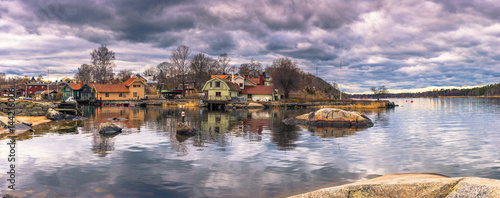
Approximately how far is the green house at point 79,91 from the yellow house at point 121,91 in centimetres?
337

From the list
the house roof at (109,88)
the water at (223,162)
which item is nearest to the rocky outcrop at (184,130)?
the water at (223,162)

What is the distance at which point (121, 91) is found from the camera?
9894 centimetres

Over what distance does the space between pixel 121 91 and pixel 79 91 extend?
1693cm

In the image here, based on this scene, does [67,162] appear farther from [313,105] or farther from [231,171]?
[313,105]

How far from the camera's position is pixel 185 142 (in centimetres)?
2258

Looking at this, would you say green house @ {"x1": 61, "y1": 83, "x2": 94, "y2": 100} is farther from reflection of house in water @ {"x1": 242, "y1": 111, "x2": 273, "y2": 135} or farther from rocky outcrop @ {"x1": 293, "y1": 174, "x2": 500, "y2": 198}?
rocky outcrop @ {"x1": 293, "y1": 174, "x2": 500, "y2": 198}

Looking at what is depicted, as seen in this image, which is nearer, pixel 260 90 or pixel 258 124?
pixel 258 124

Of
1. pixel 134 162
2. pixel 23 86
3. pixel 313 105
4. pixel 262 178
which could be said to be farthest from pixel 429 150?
pixel 23 86

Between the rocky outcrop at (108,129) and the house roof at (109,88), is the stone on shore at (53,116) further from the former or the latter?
the house roof at (109,88)

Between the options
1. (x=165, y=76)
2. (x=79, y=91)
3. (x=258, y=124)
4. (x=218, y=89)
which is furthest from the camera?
(x=165, y=76)

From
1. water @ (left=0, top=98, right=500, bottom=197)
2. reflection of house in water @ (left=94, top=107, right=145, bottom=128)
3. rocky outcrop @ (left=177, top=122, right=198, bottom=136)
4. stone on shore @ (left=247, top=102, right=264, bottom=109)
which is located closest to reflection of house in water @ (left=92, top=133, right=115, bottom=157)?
water @ (left=0, top=98, right=500, bottom=197)

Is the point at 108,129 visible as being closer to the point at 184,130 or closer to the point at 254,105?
the point at 184,130

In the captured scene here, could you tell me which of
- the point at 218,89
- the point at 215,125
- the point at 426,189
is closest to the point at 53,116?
the point at 215,125

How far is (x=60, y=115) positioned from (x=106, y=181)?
37.3 meters
